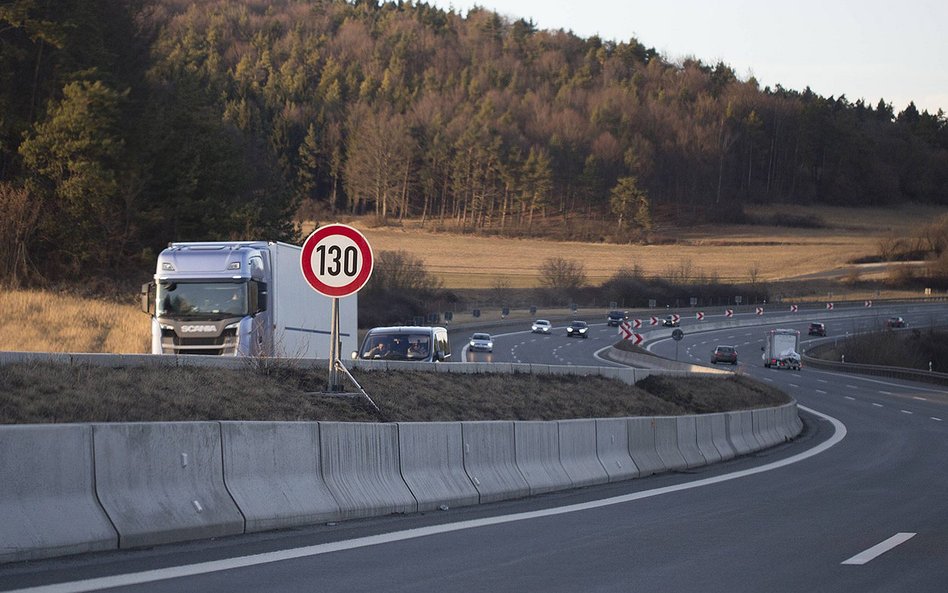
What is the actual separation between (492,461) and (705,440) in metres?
8.03

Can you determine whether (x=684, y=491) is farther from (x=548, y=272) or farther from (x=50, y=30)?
(x=548, y=272)

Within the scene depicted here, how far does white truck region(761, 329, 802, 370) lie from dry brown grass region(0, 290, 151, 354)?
4154 centimetres

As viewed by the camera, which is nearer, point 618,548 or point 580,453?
point 618,548

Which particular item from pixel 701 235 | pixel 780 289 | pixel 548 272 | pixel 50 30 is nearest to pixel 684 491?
pixel 50 30

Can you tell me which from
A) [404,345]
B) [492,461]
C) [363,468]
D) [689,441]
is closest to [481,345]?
[404,345]

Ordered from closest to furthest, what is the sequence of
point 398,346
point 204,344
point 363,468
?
point 363,468 < point 204,344 < point 398,346

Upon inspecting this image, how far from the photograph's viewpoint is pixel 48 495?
28.7 ft

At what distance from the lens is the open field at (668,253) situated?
131m

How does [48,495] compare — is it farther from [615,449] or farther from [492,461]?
[615,449]

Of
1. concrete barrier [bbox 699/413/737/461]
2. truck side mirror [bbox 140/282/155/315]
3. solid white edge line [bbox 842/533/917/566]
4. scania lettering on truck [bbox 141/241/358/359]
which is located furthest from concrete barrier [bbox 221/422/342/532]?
truck side mirror [bbox 140/282/155/315]

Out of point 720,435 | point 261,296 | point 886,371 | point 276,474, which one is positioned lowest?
point 886,371

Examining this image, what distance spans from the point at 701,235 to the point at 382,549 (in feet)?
533

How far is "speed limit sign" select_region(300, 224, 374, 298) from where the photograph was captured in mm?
14039

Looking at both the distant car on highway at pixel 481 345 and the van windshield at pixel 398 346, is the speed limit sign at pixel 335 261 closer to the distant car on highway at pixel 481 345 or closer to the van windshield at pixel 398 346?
the van windshield at pixel 398 346
